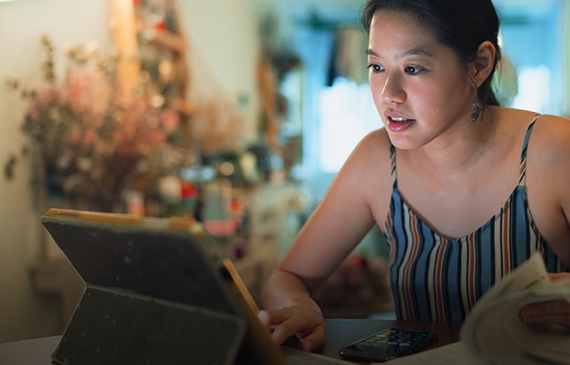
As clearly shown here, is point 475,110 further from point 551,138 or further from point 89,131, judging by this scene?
point 89,131

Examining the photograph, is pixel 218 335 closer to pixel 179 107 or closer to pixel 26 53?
pixel 26 53

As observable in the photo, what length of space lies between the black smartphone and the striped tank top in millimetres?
368

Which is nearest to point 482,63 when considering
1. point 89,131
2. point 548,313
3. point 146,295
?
point 548,313

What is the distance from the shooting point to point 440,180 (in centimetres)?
155

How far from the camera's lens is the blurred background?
2781 mm

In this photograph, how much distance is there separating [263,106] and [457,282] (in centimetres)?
401

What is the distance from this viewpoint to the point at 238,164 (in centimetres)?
420

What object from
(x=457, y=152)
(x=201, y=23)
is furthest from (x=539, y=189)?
(x=201, y=23)

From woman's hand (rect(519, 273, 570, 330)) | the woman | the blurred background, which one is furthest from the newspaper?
the blurred background

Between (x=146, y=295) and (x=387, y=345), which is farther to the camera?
(x=387, y=345)

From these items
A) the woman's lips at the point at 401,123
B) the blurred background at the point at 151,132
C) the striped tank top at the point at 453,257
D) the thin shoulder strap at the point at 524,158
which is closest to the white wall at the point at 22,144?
the blurred background at the point at 151,132

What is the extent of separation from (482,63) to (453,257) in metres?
0.39

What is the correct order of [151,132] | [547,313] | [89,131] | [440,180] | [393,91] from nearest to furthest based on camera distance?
1. [547,313]
2. [393,91]
3. [440,180]
4. [89,131]
5. [151,132]

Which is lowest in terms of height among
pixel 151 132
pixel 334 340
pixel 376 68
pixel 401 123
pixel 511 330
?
pixel 334 340
